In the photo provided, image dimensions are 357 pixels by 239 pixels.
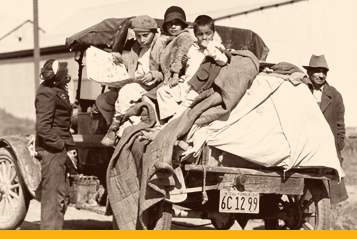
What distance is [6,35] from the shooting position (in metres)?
45.7

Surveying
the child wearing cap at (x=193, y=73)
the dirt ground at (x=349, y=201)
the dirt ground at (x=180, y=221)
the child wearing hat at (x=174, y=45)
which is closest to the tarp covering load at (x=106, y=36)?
the child wearing hat at (x=174, y=45)

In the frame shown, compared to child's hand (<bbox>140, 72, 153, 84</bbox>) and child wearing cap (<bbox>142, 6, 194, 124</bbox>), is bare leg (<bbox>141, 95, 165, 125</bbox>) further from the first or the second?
child's hand (<bbox>140, 72, 153, 84</bbox>)

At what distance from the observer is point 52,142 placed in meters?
7.91

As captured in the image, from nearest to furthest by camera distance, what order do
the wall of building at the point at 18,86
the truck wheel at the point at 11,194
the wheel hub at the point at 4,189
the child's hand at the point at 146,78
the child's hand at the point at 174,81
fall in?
the child's hand at the point at 174,81 → the child's hand at the point at 146,78 → the truck wheel at the point at 11,194 → the wheel hub at the point at 4,189 → the wall of building at the point at 18,86

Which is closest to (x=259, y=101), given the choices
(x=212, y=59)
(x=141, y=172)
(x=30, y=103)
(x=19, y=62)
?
(x=212, y=59)

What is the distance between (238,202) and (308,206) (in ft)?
3.59

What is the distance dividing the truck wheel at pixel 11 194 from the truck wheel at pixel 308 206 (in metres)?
3.30

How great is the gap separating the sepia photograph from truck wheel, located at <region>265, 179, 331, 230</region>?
0.01 m

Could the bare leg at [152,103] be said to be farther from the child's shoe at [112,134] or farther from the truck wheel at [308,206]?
the truck wheel at [308,206]

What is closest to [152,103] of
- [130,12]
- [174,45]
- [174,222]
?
[174,45]

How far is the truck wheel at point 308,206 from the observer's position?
728 centimetres

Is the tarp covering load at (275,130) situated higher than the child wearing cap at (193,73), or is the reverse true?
the child wearing cap at (193,73)

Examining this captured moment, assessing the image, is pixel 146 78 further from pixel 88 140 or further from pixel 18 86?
pixel 18 86

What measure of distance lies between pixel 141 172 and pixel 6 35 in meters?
40.6
